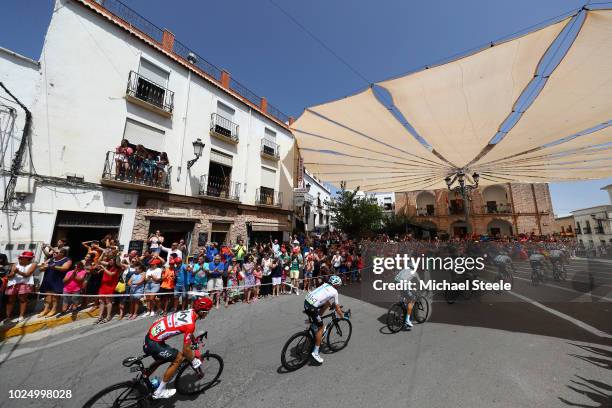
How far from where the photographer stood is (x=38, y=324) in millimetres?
4898

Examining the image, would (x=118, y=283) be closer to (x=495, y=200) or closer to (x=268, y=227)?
(x=268, y=227)

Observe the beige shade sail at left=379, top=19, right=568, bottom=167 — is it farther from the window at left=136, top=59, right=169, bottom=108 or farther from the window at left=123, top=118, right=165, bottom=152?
the window at left=136, top=59, right=169, bottom=108

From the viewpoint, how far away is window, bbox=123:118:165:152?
8.65 meters

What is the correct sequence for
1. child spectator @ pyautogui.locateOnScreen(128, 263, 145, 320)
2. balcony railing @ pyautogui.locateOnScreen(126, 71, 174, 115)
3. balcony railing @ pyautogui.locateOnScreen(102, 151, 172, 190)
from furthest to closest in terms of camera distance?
balcony railing @ pyautogui.locateOnScreen(126, 71, 174, 115), balcony railing @ pyautogui.locateOnScreen(102, 151, 172, 190), child spectator @ pyautogui.locateOnScreen(128, 263, 145, 320)

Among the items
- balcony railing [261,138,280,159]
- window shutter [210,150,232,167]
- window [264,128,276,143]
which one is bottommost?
window shutter [210,150,232,167]

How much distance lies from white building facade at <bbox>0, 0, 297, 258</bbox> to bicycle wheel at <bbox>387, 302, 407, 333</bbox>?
335 inches

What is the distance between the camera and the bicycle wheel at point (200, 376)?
3.08 metres

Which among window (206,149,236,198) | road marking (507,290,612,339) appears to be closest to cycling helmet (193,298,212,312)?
road marking (507,290,612,339)

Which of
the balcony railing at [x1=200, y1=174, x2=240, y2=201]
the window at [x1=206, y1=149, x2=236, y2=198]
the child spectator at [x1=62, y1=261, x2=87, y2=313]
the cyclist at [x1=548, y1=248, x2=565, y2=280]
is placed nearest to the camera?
the child spectator at [x1=62, y1=261, x2=87, y2=313]

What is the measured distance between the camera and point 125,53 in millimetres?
8719

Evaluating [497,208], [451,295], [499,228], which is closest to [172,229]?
[451,295]

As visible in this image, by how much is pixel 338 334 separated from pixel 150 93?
11.4 meters

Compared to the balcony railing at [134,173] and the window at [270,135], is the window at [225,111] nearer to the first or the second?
the window at [270,135]

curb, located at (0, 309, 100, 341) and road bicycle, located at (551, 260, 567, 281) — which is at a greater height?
road bicycle, located at (551, 260, 567, 281)
